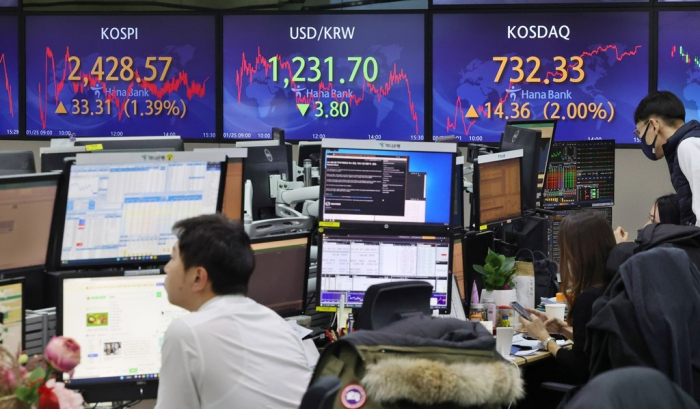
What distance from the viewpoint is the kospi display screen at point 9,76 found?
7148mm

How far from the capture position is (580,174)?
19.1 ft

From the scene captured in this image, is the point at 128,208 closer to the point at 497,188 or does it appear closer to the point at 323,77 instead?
the point at 497,188

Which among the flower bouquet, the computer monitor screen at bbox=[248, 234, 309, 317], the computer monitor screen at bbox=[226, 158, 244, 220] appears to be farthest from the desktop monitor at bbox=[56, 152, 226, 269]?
the flower bouquet

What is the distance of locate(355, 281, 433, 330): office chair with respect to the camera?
2.45 metres

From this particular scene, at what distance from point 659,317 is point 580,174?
9.71 feet

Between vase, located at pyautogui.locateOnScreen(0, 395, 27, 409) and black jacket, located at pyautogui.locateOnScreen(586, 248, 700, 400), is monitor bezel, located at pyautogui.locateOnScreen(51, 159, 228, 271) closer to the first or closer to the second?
vase, located at pyautogui.locateOnScreen(0, 395, 27, 409)

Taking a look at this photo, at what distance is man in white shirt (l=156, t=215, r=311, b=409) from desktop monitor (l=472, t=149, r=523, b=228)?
70.3 inches

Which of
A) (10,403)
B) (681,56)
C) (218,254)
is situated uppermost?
(681,56)

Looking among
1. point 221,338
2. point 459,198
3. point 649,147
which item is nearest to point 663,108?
point 649,147

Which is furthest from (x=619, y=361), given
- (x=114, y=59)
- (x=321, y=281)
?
(x=114, y=59)

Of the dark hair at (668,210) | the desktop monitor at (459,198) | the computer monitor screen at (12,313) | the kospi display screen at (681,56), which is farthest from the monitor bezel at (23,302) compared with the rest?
the kospi display screen at (681,56)

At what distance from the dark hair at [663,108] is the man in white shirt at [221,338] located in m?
3.11

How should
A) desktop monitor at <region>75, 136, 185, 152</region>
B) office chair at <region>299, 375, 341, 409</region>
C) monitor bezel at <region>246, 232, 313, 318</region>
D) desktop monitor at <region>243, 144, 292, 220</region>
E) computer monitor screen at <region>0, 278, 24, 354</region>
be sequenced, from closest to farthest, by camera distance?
office chair at <region>299, 375, 341, 409</region>
computer monitor screen at <region>0, 278, 24, 354</region>
monitor bezel at <region>246, 232, 313, 318</region>
desktop monitor at <region>75, 136, 185, 152</region>
desktop monitor at <region>243, 144, 292, 220</region>

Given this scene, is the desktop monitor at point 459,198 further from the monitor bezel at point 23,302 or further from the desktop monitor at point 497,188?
the monitor bezel at point 23,302
